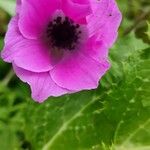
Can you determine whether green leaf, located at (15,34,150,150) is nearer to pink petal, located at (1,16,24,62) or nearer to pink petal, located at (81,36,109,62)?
pink petal, located at (81,36,109,62)

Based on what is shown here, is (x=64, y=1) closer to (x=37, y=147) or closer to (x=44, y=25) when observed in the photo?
(x=44, y=25)

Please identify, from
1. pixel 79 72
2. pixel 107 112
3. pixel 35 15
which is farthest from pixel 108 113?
pixel 35 15

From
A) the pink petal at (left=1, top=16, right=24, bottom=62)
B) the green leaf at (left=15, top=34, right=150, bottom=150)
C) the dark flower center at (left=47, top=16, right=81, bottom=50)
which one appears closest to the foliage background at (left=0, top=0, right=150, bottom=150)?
the green leaf at (left=15, top=34, right=150, bottom=150)

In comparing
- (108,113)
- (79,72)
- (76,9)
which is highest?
(76,9)

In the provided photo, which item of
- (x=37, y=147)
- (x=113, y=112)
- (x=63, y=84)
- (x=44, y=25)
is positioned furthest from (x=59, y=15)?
(x=37, y=147)

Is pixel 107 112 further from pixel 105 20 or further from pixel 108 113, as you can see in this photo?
pixel 105 20

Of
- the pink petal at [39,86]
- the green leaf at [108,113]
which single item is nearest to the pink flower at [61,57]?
the pink petal at [39,86]
